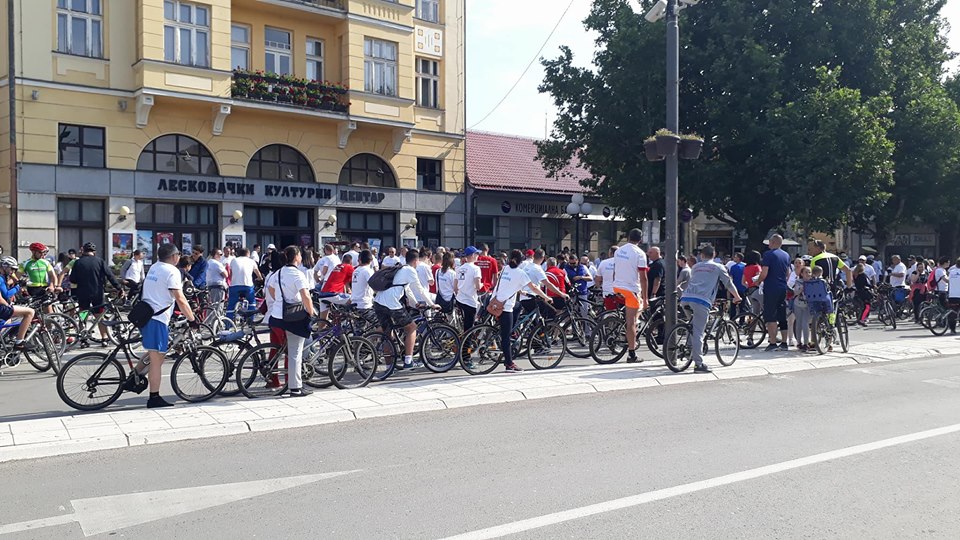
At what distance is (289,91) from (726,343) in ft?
57.5

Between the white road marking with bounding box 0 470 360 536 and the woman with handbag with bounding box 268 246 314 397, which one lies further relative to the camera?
the woman with handbag with bounding box 268 246 314 397

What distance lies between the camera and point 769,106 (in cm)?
2262

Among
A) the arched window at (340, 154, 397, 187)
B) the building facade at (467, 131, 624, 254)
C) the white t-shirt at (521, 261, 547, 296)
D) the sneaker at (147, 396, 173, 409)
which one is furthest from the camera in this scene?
the building facade at (467, 131, 624, 254)

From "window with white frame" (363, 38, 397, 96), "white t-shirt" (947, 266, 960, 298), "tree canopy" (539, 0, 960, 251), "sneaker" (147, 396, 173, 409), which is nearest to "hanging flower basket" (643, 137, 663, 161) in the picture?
"sneaker" (147, 396, 173, 409)

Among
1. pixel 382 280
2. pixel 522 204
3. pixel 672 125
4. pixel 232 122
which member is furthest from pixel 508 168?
pixel 382 280

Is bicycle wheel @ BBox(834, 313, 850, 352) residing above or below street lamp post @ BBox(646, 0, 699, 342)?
below

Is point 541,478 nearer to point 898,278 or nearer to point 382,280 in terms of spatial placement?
point 382,280

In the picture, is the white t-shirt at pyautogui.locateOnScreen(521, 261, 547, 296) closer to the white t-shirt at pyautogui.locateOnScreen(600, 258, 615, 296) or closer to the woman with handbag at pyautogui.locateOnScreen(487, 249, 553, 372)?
the woman with handbag at pyautogui.locateOnScreen(487, 249, 553, 372)

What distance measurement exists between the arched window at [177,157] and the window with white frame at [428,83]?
824cm

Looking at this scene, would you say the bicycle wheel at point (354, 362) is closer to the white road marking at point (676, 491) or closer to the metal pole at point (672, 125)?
the metal pole at point (672, 125)

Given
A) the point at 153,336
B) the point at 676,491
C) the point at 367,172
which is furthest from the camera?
the point at 367,172

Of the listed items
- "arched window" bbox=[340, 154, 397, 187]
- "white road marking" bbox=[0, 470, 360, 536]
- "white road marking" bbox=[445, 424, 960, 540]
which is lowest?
"white road marking" bbox=[0, 470, 360, 536]

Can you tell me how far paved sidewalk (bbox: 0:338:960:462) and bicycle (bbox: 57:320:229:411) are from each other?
0.25 m

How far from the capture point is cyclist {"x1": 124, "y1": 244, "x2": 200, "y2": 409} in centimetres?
854
